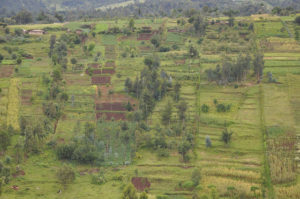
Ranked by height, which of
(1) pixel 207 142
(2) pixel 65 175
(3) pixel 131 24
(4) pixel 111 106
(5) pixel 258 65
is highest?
(3) pixel 131 24

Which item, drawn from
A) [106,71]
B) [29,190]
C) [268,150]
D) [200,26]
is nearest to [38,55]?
[106,71]

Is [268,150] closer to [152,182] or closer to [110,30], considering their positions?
[152,182]

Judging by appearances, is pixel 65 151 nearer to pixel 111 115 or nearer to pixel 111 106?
pixel 111 115

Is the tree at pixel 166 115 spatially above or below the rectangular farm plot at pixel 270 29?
below

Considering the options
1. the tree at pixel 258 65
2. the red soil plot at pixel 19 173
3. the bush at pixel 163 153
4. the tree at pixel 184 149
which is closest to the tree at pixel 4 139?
the red soil plot at pixel 19 173

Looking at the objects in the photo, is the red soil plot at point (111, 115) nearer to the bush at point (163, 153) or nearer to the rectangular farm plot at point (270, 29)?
the bush at point (163, 153)

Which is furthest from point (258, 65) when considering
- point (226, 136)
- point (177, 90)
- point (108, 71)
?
point (108, 71)
